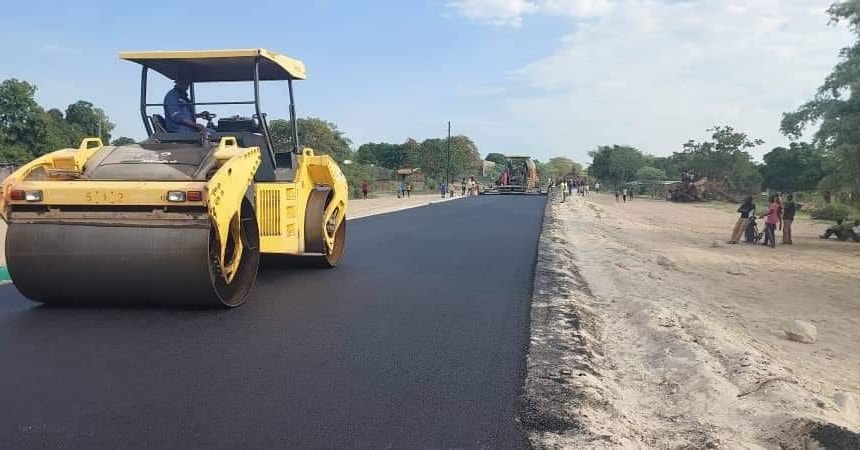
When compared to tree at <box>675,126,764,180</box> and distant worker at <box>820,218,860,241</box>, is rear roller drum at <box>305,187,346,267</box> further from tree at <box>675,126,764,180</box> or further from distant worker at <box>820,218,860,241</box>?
tree at <box>675,126,764,180</box>

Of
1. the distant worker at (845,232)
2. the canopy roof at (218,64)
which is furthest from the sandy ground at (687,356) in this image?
the distant worker at (845,232)

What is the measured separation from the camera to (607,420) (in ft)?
12.3

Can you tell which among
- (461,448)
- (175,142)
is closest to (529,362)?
(461,448)

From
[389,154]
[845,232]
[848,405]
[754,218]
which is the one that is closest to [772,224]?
[754,218]

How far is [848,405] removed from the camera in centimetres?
418

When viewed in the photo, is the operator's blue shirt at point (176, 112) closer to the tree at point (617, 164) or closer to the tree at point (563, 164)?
the tree at point (617, 164)

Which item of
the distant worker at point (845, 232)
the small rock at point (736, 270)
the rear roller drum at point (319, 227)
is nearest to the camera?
the rear roller drum at point (319, 227)

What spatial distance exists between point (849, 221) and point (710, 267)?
1062 cm

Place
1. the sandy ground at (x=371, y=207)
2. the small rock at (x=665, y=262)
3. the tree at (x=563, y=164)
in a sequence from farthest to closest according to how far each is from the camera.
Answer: the tree at (x=563, y=164), the sandy ground at (x=371, y=207), the small rock at (x=665, y=262)

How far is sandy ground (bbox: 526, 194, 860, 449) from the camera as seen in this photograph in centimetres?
369

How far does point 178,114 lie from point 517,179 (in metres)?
42.7

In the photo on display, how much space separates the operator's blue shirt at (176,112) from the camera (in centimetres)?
753

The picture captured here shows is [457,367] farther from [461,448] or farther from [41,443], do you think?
[41,443]

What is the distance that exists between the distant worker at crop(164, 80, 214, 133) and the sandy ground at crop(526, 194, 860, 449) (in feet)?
13.6
